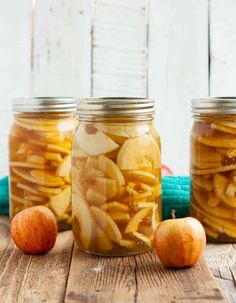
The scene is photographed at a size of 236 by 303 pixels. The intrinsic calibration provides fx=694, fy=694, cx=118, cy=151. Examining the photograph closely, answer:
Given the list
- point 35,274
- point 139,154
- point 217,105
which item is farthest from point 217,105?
→ point 35,274

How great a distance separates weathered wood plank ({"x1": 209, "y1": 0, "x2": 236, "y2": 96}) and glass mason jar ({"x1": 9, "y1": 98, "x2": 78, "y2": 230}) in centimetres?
53

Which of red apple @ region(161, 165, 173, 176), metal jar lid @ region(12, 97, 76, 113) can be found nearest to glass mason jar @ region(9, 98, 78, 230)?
metal jar lid @ region(12, 97, 76, 113)

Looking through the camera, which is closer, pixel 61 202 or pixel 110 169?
pixel 110 169

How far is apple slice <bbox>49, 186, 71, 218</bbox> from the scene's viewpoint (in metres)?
1.23

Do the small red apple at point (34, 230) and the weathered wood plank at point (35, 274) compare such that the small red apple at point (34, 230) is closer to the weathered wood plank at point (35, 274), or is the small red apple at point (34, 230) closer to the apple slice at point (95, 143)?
Result: the weathered wood plank at point (35, 274)

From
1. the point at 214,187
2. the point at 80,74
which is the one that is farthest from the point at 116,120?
the point at 80,74

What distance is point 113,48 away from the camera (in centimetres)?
164

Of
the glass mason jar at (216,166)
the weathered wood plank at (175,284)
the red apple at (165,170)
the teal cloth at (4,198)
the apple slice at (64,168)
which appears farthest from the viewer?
the red apple at (165,170)

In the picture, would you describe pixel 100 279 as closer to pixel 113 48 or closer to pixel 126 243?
pixel 126 243

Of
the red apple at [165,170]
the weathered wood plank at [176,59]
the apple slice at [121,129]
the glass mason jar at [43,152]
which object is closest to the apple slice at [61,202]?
the glass mason jar at [43,152]

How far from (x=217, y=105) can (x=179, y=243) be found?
26cm

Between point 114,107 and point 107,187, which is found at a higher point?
point 114,107

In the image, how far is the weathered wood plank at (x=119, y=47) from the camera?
163cm

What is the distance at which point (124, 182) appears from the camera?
3.47 feet
